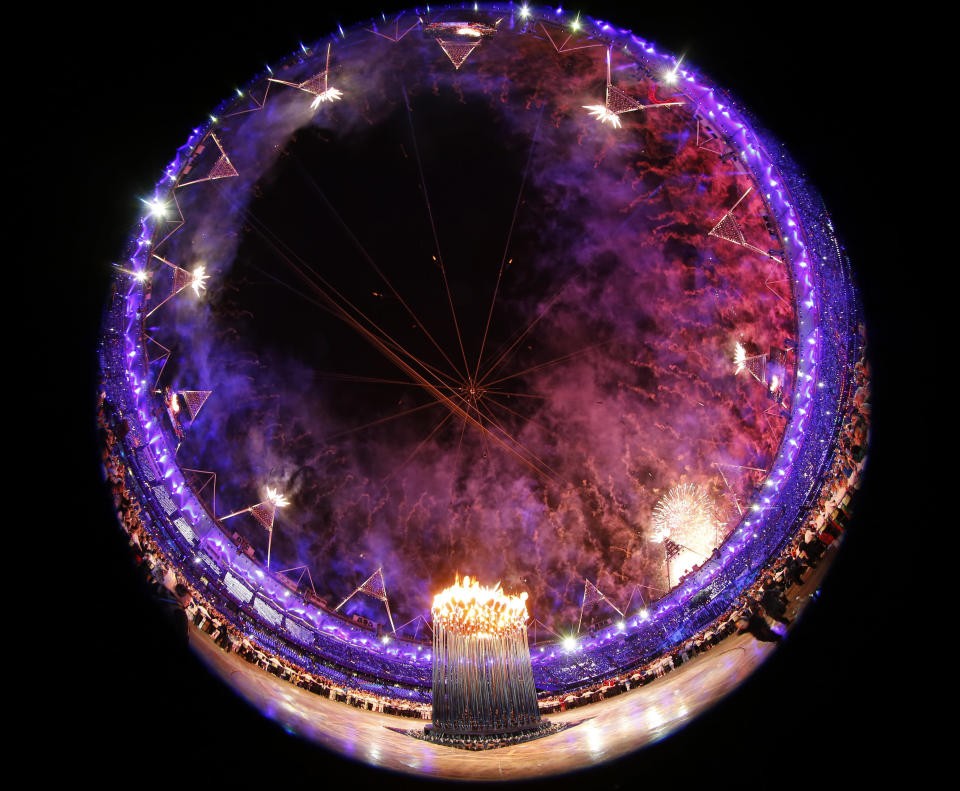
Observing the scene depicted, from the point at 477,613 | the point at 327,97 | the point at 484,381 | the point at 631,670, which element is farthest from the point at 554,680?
the point at 327,97

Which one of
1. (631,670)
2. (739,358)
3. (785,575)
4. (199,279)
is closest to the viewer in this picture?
(785,575)

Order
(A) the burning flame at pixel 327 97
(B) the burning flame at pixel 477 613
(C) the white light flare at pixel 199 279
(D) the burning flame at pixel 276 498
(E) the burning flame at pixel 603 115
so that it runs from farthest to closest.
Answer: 1. (D) the burning flame at pixel 276 498
2. (E) the burning flame at pixel 603 115
3. (C) the white light flare at pixel 199 279
4. (A) the burning flame at pixel 327 97
5. (B) the burning flame at pixel 477 613

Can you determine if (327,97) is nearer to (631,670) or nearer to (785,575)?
(785,575)

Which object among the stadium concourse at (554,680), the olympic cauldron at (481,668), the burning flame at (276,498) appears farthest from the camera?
the burning flame at (276,498)

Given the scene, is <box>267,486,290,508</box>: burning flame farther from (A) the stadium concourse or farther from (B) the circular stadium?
(A) the stadium concourse

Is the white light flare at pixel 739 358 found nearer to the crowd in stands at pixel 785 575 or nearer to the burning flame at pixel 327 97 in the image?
the crowd in stands at pixel 785 575

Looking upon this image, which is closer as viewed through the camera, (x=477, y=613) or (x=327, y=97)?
(x=477, y=613)

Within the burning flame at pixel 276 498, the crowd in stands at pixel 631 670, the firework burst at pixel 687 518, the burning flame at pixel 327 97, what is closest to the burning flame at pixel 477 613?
the crowd in stands at pixel 631 670
